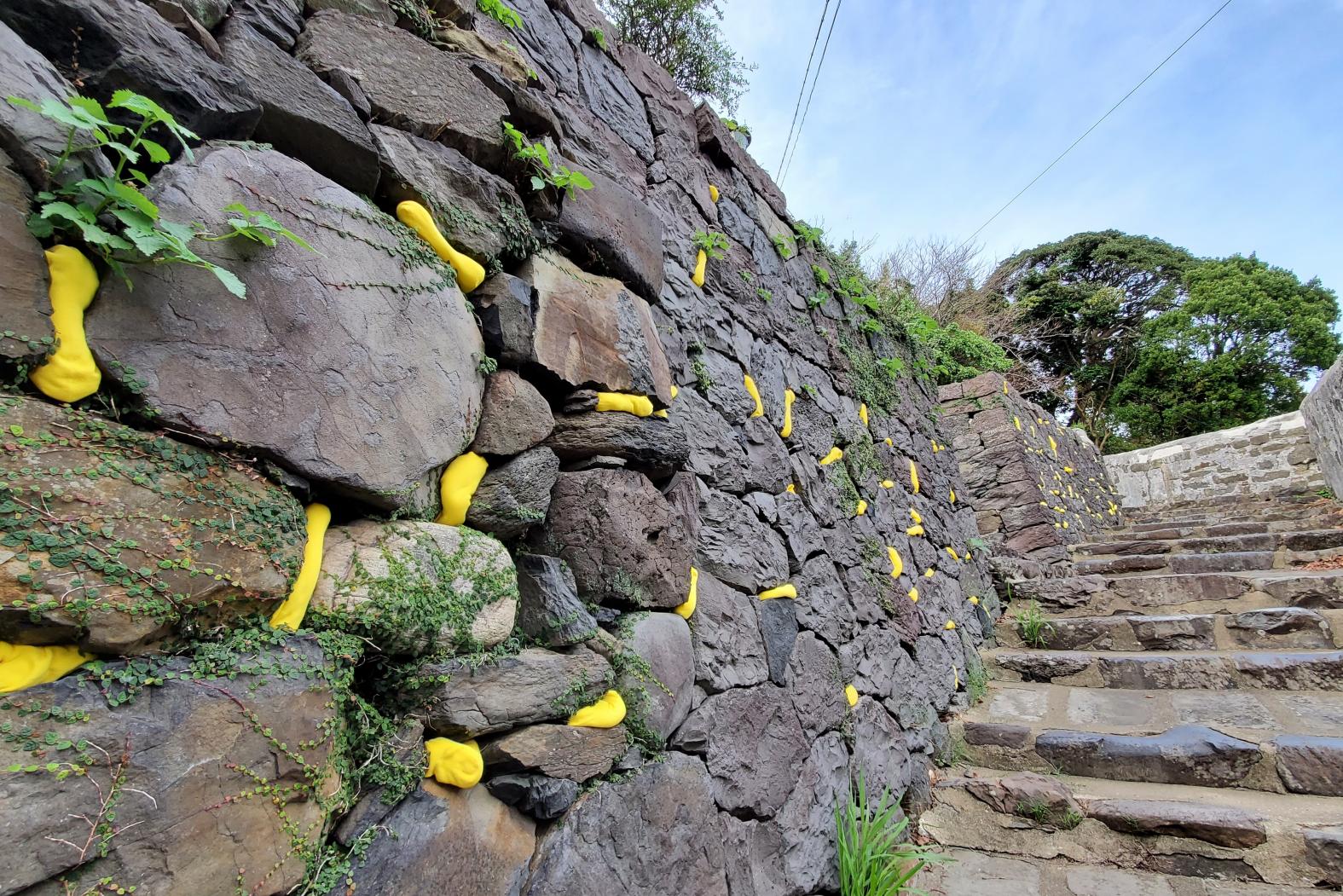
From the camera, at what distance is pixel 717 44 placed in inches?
260

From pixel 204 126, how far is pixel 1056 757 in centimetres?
330

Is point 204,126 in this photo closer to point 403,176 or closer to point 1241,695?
point 403,176

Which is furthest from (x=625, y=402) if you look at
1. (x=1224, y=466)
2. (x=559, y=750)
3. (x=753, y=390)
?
→ (x=1224, y=466)

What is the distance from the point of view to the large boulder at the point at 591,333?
1.42 m

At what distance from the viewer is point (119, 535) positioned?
0.70 m

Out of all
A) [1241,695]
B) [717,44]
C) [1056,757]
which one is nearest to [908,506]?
[1056,757]

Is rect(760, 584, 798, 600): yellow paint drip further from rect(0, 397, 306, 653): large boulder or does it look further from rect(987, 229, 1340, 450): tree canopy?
rect(987, 229, 1340, 450): tree canopy

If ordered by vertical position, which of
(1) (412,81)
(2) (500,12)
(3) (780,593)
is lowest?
(3) (780,593)

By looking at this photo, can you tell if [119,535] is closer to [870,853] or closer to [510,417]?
[510,417]

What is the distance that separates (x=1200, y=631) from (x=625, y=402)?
3.44 meters

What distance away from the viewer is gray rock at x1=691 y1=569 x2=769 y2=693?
5.50ft

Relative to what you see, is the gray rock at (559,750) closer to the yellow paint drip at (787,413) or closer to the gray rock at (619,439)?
the gray rock at (619,439)

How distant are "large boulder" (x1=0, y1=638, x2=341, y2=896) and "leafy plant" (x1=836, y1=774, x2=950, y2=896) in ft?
5.49

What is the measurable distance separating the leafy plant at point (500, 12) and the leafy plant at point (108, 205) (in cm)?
108
